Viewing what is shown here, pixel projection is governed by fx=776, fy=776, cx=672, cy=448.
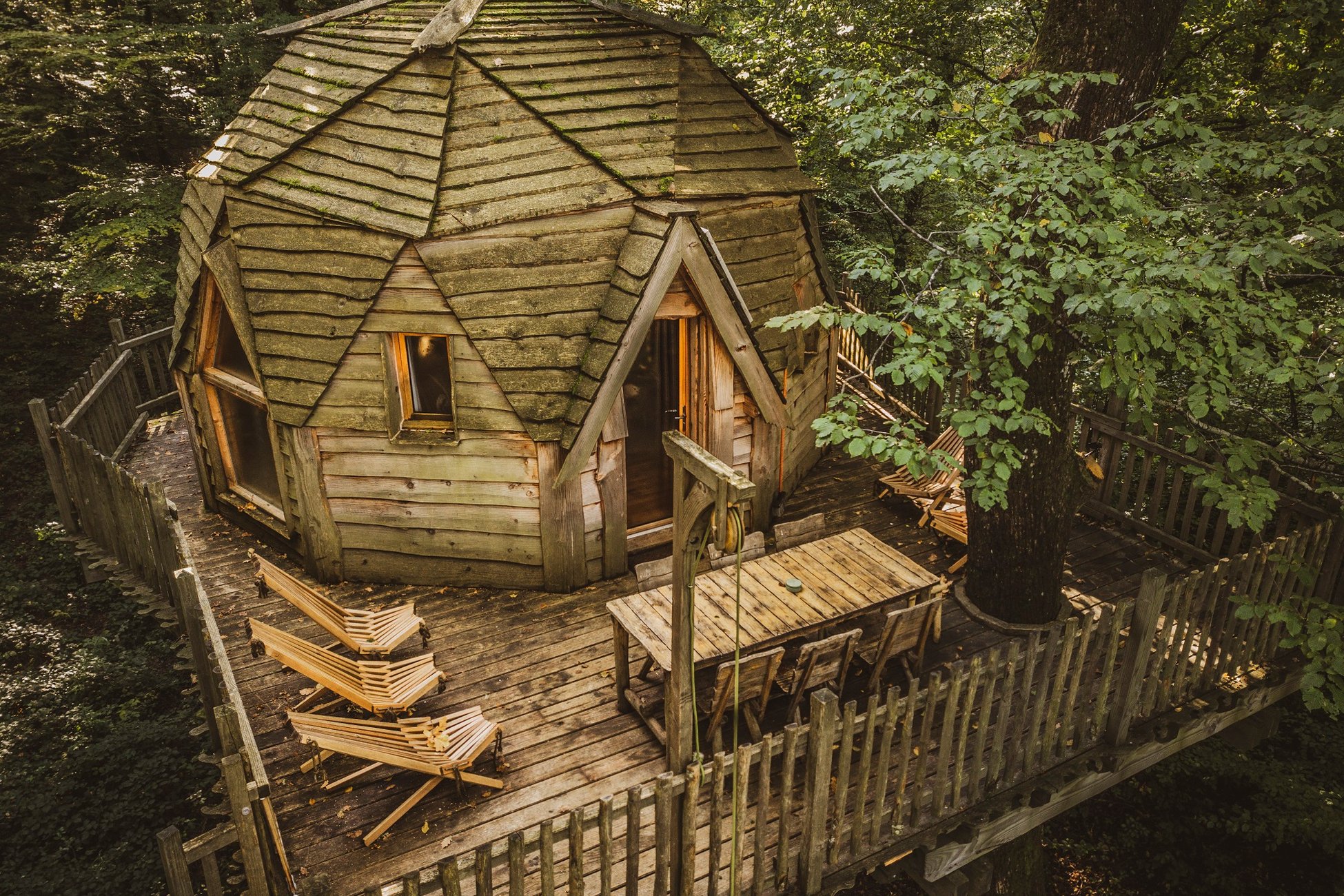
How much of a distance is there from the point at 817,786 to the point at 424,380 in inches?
220

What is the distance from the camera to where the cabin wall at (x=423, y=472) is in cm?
761

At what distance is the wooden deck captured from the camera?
529 centimetres

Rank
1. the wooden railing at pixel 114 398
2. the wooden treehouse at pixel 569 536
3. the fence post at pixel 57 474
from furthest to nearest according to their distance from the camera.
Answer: the wooden railing at pixel 114 398, the fence post at pixel 57 474, the wooden treehouse at pixel 569 536

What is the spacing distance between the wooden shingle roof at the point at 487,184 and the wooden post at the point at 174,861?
4335 mm

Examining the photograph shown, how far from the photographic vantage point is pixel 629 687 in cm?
655

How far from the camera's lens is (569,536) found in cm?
788

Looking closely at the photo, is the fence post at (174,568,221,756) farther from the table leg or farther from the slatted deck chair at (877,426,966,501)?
the slatted deck chair at (877,426,966,501)

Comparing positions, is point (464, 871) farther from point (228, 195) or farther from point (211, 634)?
point (228, 195)

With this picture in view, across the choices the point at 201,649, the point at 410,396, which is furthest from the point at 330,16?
the point at 201,649

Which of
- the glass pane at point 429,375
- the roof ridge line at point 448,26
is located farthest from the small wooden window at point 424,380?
the roof ridge line at point 448,26

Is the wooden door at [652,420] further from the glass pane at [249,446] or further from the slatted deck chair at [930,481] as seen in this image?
the glass pane at [249,446]

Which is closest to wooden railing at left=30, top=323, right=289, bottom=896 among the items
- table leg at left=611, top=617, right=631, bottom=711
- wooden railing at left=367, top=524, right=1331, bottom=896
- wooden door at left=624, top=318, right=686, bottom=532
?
wooden railing at left=367, top=524, right=1331, bottom=896

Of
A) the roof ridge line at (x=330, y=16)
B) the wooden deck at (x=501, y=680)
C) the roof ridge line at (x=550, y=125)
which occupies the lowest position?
the wooden deck at (x=501, y=680)

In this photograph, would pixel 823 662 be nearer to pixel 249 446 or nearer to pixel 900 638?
pixel 900 638
